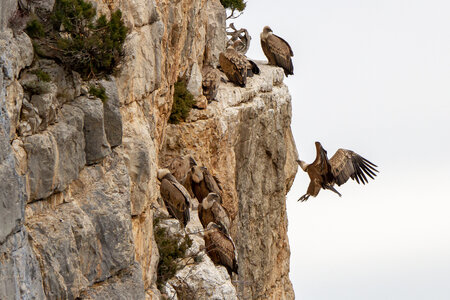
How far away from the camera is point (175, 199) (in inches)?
642

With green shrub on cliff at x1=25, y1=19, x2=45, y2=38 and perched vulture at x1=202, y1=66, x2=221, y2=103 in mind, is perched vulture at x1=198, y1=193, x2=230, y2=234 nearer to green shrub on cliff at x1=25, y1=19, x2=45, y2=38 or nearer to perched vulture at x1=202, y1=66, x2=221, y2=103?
perched vulture at x1=202, y1=66, x2=221, y2=103

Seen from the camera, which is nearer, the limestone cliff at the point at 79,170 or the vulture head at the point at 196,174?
the limestone cliff at the point at 79,170

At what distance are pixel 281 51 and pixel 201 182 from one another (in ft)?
25.2

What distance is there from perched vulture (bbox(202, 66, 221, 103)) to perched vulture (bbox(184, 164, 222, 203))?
226 cm

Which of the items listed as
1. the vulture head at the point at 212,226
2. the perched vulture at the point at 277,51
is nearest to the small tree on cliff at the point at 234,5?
the perched vulture at the point at 277,51

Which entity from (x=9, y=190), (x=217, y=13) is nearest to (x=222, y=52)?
(x=217, y=13)

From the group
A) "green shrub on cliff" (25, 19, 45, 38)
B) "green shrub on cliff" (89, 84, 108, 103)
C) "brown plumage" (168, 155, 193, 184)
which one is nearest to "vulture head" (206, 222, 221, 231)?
"brown plumage" (168, 155, 193, 184)

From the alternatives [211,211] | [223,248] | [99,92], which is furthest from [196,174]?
[99,92]

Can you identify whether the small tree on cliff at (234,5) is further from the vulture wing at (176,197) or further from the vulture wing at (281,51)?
the vulture wing at (176,197)

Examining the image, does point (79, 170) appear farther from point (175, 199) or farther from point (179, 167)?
point (179, 167)

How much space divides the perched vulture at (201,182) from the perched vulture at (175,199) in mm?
2436

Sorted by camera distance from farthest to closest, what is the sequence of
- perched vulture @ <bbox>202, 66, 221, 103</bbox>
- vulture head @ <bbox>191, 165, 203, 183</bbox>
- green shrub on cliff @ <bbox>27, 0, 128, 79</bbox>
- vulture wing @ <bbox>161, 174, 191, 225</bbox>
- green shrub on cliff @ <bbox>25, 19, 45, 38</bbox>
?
1. perched vulture @ <bbox>202, 66, 221, 103</bbox>
2. vulture head @ <bbox>191, 165, 203, 183</bbox>
3. vulture wing @ <bbox>161, 174, 191, 225</bbox>
4. green shrub on cliff @ <bbox>27, 0, 128, 79</bbox>
5. green shrub on cliff @ <bbox>25, 19, 45, 38</bbox>

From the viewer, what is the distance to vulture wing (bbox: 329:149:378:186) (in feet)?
64.4

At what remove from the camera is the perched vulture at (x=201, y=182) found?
19.0 meters
